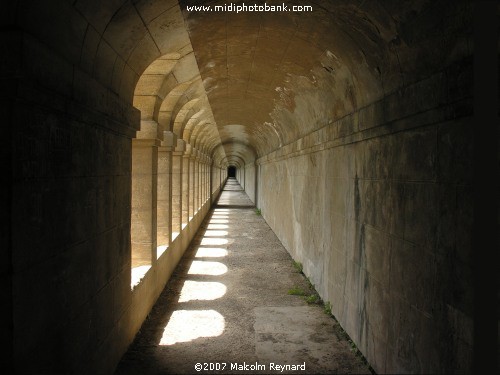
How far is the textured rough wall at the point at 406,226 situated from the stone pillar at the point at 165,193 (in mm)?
3455

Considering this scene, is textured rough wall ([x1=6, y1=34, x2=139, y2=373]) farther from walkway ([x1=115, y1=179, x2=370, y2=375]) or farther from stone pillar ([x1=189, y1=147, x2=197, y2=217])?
stone pillar ([x1=189, y1=147, x2=197, y2=217])

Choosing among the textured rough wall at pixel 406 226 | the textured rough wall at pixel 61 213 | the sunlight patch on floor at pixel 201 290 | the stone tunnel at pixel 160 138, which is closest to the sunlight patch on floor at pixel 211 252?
the sunlight patch on floor at pixel 201 290

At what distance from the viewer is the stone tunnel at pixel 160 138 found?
256 centimetres

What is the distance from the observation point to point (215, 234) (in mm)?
14297

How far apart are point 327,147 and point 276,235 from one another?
7.48 metres

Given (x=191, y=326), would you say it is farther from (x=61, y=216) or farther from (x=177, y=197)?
(x=177, y=197)

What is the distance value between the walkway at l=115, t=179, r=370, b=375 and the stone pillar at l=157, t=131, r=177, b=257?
0.92 metres

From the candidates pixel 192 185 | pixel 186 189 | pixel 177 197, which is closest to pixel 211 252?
pixel 177 197

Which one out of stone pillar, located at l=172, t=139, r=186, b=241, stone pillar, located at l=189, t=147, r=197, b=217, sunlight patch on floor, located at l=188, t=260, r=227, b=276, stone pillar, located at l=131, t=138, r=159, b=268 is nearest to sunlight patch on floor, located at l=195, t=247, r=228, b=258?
sunlight patch on floor, located at l=188, t=260, r=227, b=276

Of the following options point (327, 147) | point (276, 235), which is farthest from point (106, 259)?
point (276, 235)

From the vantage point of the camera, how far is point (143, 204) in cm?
654

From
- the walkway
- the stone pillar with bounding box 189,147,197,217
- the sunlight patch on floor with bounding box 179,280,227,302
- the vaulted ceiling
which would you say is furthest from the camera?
the stone pillar with bounding box 189,147,197,217

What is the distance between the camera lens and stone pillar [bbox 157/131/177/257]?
27.2 feet

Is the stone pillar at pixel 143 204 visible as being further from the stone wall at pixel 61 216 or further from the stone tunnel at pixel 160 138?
the stone wall at pixel 61 216
